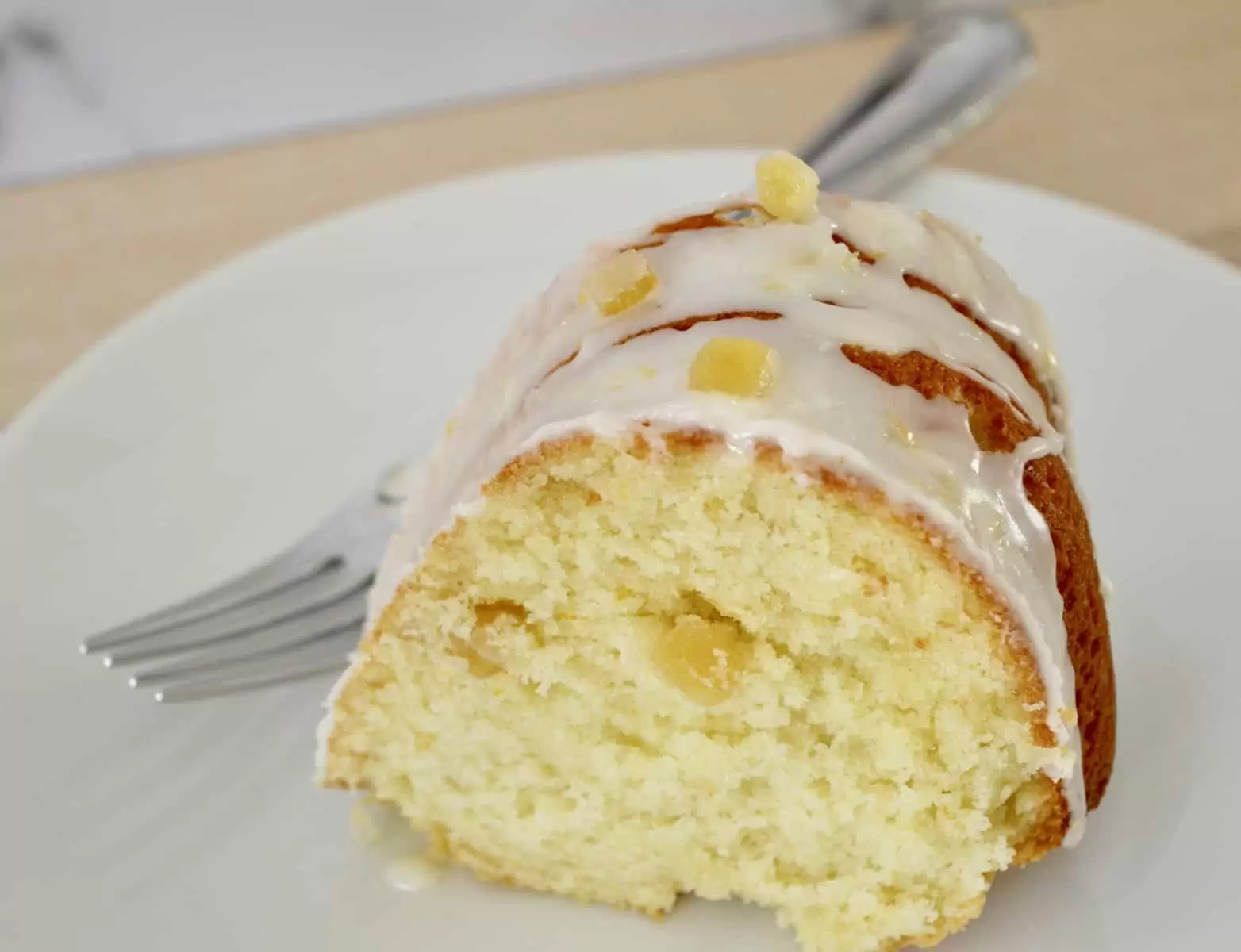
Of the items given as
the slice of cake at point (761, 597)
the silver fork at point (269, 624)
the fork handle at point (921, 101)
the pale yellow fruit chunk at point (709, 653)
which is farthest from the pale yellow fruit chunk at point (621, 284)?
the fork handle at point (921, 101)

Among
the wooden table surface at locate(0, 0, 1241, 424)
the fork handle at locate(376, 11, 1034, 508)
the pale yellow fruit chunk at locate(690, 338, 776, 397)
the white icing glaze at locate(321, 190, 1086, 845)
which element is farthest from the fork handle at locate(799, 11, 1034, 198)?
the pale yellow fruit chunk at locate(690, 338, 776, 397)

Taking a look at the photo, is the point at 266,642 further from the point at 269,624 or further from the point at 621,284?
the point at 621,284

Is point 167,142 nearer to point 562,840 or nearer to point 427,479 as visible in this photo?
point 427,479

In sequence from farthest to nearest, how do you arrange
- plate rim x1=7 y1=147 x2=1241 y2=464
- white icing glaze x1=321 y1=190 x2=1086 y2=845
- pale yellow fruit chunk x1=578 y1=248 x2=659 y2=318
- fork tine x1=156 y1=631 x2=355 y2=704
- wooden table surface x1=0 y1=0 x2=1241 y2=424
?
wooden table surface x1=0 y1=0 x2=1241 y2=424 → plate rim x1=7 y1=147 x2=1241 y2=464 → fork tine x1=156 y1=631 x2=355 y2=704 → pale yellow fruit chunk x1=578 y1=248 x2=659 y2=318 → white icing glaze x1=321 y1=190 x2=1086 y2=845

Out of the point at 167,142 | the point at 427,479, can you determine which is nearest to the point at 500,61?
the point at 167,142

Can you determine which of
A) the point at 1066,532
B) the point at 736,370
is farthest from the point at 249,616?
the point at 1066,532

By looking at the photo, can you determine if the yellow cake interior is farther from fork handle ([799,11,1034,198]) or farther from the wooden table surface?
the wooden table surface
